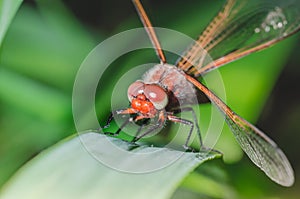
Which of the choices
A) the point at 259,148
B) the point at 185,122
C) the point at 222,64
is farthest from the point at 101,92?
the point at 259,148

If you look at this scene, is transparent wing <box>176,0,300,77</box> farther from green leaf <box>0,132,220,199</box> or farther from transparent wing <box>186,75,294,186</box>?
green leaf <box>0,132,220,199</box>

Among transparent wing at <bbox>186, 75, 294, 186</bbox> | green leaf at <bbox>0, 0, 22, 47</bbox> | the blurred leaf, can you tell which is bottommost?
transparent wing at <bbox>186, 75, 294, 186</bbox>

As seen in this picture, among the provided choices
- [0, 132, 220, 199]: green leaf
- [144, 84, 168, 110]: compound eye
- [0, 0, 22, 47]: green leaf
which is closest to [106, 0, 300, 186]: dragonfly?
[144, 84, 168, 110]: compound eye

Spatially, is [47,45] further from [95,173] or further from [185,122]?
[95,173]

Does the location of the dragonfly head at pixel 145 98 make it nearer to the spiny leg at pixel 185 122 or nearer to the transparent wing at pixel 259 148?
the spiny leg at pixel 185 122

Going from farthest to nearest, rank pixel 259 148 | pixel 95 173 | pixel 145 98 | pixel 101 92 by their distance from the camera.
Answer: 1. pixel 101 92
2. pixel 145 98
3. pixel 259 148
4. pixel 95 173

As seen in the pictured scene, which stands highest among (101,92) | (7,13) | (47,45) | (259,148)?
(7,13)

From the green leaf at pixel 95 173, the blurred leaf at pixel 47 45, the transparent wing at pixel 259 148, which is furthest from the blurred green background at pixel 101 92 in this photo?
the green leaf at pixel 95 173
